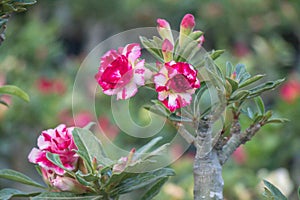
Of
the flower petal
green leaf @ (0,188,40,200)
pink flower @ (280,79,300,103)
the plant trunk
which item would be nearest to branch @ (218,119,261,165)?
the plant trunk

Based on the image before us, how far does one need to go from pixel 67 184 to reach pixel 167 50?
198mm

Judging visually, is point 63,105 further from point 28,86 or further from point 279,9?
point 279,9

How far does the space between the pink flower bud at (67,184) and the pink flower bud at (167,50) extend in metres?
0.18

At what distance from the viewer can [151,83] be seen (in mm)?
690

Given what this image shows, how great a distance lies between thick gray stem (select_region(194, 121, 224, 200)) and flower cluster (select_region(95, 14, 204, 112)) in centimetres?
5

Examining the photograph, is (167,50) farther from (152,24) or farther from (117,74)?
(152,24)

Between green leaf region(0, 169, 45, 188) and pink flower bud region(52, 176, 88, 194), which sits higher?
green leaf region(0, 169, 45, 188)

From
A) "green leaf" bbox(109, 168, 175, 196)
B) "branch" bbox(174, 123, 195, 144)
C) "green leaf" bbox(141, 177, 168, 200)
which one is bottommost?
"green leaf" bbox(109, 168, 175, 196)

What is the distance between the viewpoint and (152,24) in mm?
3340

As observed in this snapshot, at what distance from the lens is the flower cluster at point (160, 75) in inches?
26.3

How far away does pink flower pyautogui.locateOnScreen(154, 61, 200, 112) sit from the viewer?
2.18ft

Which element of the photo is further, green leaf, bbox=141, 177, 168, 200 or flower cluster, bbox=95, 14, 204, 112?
green leaf, bbox=141, 177, 168, 200

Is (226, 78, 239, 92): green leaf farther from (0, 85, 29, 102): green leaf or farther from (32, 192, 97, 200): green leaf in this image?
(0, 85, 29, 102): green leaf

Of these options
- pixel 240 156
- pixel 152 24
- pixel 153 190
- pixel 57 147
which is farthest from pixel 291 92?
pixel 57 147
